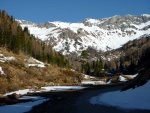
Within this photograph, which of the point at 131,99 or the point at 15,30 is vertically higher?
the point at 15,30

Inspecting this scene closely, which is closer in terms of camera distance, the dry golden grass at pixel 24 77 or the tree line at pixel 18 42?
the dry golden grass at pixel 24 77

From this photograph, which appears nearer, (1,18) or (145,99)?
(145,99)

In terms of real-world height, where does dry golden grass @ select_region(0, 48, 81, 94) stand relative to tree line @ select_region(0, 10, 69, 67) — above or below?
below

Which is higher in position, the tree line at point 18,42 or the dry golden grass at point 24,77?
the tree line at point 18,42

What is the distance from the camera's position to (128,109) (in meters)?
36.3

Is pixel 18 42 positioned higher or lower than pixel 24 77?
higher

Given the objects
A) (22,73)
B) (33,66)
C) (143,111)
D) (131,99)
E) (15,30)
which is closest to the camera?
(143,111)

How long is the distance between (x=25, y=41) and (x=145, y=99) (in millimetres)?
121816

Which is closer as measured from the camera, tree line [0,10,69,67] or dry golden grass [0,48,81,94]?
dry golden grass [0,48,81,94]

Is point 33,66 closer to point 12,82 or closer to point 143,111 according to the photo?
point 12,82

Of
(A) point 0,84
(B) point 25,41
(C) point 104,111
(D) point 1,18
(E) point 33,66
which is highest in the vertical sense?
(D) point 1,18

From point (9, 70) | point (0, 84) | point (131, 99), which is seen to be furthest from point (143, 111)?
point (9, 70)

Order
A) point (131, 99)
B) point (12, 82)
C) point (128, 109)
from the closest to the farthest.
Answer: point (128, 109) < point (131, 99) < point (12, 82)

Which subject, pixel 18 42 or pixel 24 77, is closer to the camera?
pixel 24 77
